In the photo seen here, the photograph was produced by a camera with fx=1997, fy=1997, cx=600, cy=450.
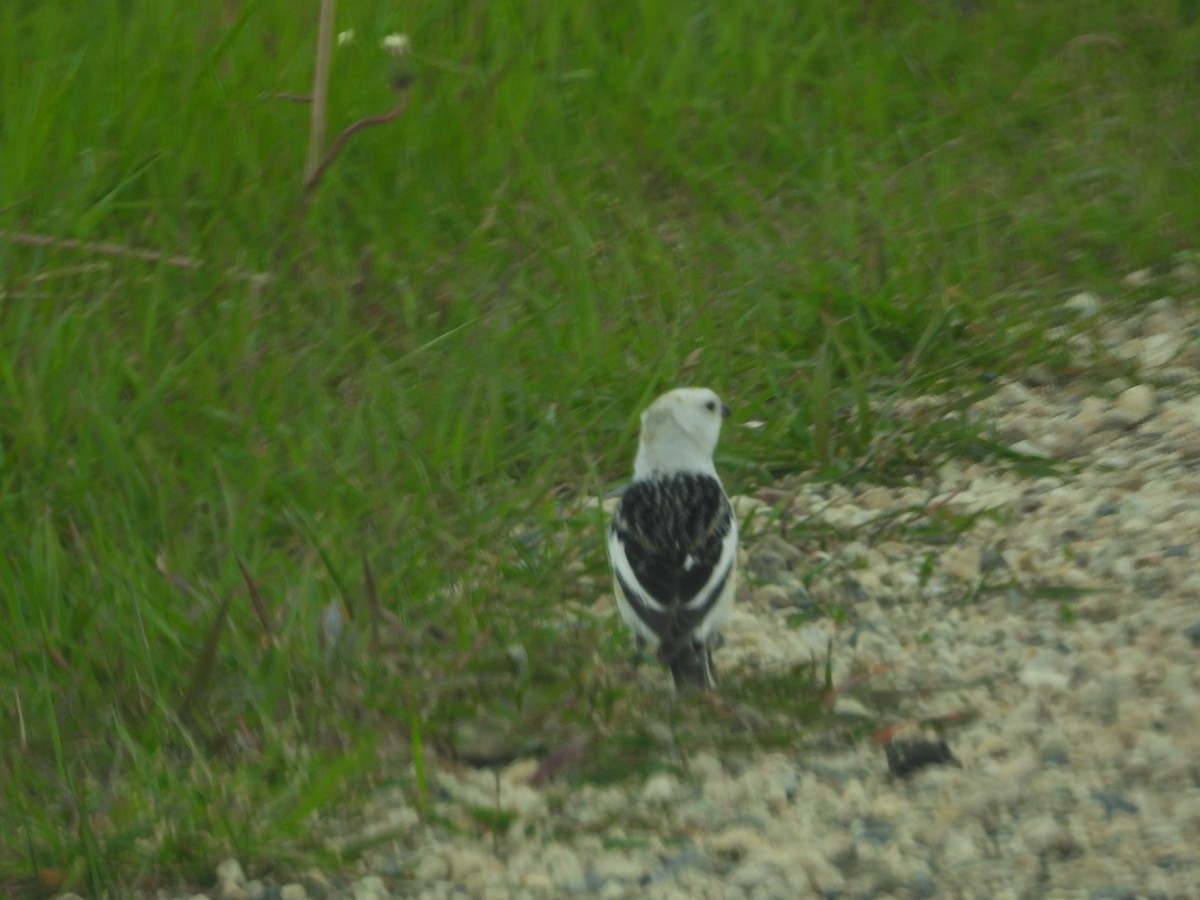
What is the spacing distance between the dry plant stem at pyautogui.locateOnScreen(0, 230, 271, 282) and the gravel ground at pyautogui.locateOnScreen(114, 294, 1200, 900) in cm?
162

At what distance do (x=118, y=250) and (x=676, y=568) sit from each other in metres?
2.22

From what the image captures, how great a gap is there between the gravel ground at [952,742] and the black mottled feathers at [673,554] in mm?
281

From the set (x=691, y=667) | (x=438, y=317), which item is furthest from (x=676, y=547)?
(x=438, y=317)

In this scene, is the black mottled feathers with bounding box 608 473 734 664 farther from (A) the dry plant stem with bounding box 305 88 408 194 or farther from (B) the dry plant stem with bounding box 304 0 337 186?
(B) the dry plant stem with bounding box 304 0 337 186

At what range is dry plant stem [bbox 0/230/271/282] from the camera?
5398 mm

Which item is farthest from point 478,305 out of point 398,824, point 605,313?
point 398,824

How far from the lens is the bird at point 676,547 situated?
158 inches

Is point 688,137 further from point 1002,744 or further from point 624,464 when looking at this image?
point 1002,744

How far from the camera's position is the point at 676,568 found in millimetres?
4062

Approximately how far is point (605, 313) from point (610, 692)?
6.86 ft

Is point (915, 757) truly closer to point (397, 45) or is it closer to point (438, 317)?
point (438, 317)

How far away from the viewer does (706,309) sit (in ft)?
19.4

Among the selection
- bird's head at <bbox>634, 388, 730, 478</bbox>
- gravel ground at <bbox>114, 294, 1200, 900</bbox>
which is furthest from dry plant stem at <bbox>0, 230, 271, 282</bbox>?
gravel ground at <bbox>114, 294, 1200, 900</bbox>

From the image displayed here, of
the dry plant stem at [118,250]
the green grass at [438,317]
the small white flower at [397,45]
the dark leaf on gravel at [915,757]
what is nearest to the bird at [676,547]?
the green grass at [438,317]
